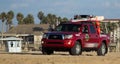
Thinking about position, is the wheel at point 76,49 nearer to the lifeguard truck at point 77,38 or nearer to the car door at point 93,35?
the lifeguard truck at point 77,38

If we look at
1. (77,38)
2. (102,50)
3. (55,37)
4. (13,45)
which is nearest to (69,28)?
(77,38)

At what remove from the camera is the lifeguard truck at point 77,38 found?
23.6 meters

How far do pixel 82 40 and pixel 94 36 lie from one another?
3.92ft

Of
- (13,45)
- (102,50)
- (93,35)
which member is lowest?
(13,45)

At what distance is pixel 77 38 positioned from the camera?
937 inches

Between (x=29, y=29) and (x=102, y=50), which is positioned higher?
(x=102, y=50)

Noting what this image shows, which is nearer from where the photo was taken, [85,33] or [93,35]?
[85,33]

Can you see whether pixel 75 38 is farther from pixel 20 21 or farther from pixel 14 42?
pixel 20 21

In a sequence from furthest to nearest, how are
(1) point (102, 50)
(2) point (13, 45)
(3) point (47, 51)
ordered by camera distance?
(2) point (13, 45)
(1) point (102, 50)
(3) point (47, 51)

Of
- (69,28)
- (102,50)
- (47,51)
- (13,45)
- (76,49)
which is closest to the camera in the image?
(76,49)

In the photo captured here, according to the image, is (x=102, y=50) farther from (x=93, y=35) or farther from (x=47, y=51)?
(x=47, y=51)

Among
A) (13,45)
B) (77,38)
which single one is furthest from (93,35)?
(13,45)

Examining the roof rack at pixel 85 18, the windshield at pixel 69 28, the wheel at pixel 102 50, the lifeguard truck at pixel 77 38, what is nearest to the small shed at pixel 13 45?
the roof rack at pixel 85 18

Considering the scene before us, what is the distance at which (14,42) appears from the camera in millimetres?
45656
